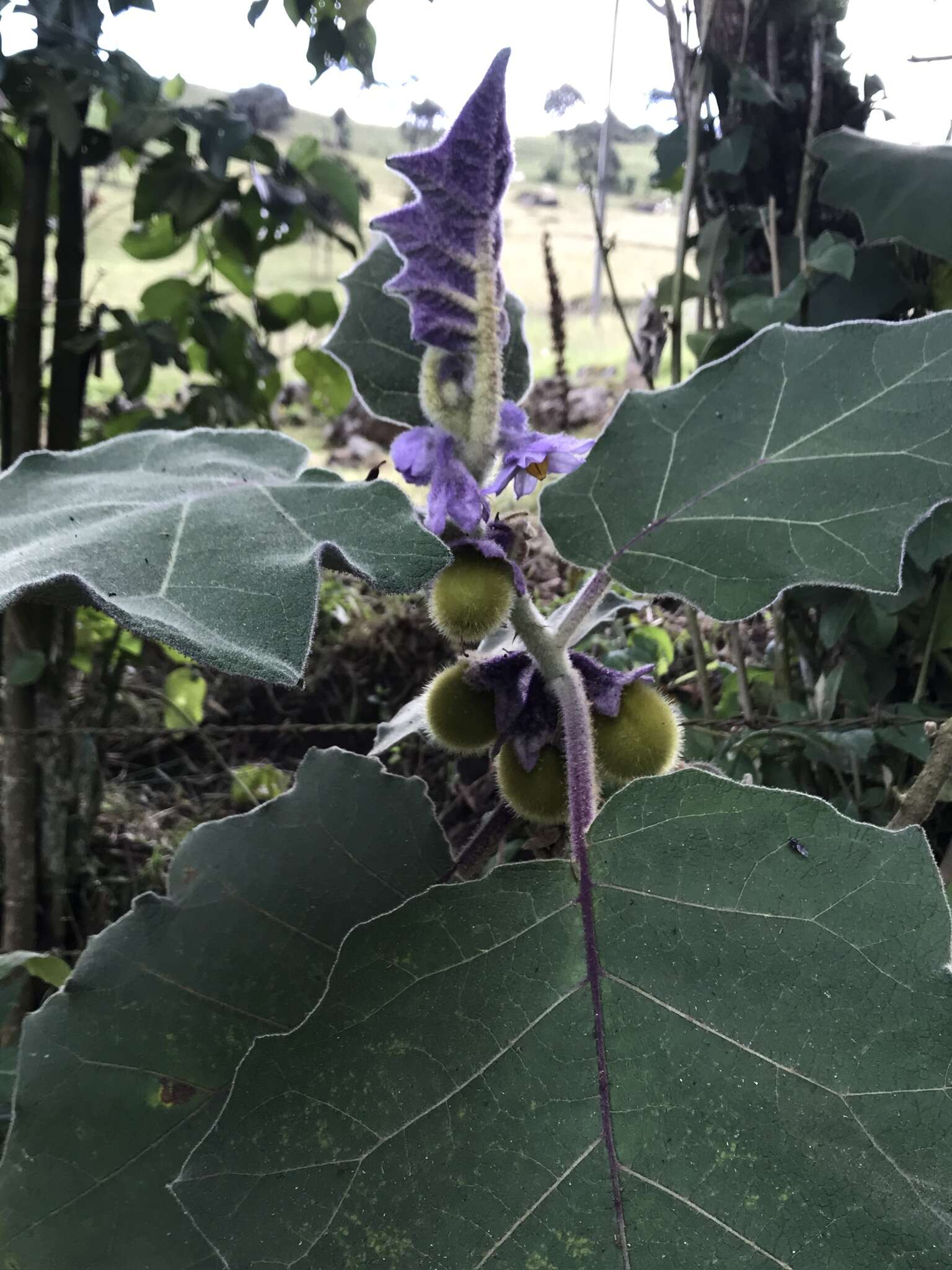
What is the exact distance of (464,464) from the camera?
457 millimetres

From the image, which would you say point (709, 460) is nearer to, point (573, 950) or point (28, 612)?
point (573, 950)

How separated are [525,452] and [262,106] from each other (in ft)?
7.47

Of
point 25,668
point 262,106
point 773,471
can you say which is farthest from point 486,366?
point 262,106

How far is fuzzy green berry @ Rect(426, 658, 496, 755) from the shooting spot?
474 mm

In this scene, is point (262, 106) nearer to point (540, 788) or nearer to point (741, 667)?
point (741, 667)

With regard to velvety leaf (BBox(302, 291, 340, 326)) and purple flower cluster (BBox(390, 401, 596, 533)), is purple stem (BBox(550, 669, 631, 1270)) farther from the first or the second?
velvety leaf (BBox(302, 291, 340, 326))

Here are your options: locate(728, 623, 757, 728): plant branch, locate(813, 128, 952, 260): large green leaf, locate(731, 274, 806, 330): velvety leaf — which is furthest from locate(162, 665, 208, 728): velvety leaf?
locate(813, 128, 952, 260): large green leaf

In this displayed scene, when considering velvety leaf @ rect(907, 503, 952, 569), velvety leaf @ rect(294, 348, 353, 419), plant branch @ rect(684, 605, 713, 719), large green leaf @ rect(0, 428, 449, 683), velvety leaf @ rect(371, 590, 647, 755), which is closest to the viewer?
large green leaf @ rect(0, 428, 449, 683)

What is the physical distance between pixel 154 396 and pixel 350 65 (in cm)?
222

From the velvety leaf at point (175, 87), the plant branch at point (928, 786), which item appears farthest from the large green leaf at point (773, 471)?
the velvety leaf at point (175, 87)

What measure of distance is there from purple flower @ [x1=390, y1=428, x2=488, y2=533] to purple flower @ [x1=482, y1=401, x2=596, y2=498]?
0.02m

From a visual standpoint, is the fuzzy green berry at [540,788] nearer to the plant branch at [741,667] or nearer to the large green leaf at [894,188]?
the plant branch at [741,667]

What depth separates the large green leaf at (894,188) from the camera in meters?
0.64

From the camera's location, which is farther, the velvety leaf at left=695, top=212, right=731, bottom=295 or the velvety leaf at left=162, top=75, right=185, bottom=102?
the velvety leaf at left=162, top=75, right=185, bottom=102
